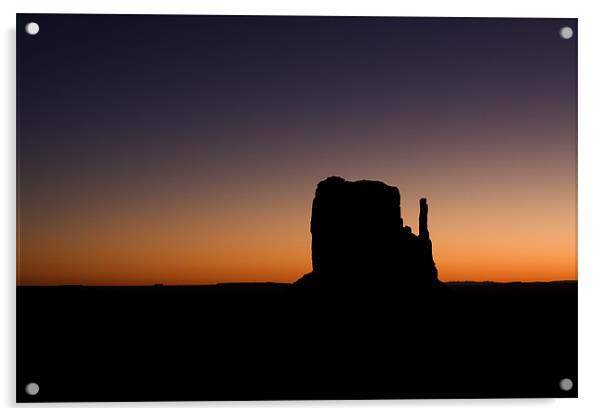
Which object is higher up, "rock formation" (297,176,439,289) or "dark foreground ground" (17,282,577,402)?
"rock formation" (297,176,439,289)

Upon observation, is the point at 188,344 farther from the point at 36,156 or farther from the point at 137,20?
the point at 137,20

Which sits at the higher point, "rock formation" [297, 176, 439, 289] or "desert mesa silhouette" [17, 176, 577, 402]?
"rock formation" [297, 176, 439, 289]

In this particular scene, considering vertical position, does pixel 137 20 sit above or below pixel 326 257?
above

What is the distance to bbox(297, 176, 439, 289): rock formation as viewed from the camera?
328cm

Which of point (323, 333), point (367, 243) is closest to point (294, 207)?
point (367, 243)

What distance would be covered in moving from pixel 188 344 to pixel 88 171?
73cm

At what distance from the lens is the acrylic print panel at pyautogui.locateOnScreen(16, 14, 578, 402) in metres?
3.26

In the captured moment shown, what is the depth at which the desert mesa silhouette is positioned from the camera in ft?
10.7

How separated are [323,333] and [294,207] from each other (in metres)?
0.47

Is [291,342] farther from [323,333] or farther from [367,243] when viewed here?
[367,243]

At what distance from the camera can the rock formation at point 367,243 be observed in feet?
10.7

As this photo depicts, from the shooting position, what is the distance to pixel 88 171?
3.28m

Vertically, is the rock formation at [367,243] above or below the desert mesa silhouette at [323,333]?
above

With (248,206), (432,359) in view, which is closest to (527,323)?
(432,359)
